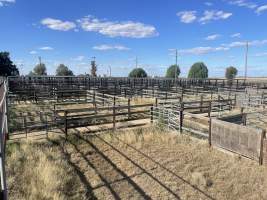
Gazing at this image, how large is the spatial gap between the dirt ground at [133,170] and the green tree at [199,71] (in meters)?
87.9

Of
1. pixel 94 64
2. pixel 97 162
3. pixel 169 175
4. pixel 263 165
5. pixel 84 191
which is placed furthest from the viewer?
pixel 94 64

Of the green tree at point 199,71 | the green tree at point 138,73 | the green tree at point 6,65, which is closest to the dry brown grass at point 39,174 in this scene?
the green tree at point 6,65

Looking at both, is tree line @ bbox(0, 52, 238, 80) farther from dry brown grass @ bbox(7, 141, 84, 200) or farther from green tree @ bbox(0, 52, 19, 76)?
dry brown grass @ bbox(7, 141, 84, 200)

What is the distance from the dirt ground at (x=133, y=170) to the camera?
6.03m

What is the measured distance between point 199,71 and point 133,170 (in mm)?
91470

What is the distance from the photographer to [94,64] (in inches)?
3455

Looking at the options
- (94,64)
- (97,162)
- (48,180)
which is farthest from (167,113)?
(94,64)

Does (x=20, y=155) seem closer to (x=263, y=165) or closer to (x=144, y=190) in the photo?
(x=144, y=190)

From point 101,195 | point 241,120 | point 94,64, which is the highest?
point 94,64

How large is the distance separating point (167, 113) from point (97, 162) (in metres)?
4.99

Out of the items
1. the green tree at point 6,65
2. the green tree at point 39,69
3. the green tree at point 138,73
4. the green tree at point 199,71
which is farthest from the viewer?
the green tree at point 199,71

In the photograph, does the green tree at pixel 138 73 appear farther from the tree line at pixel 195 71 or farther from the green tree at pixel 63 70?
the green tree at pixel 63 70

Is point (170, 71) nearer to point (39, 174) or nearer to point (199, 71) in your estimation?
point (199, 71)

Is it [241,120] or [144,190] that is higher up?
[241,120]
